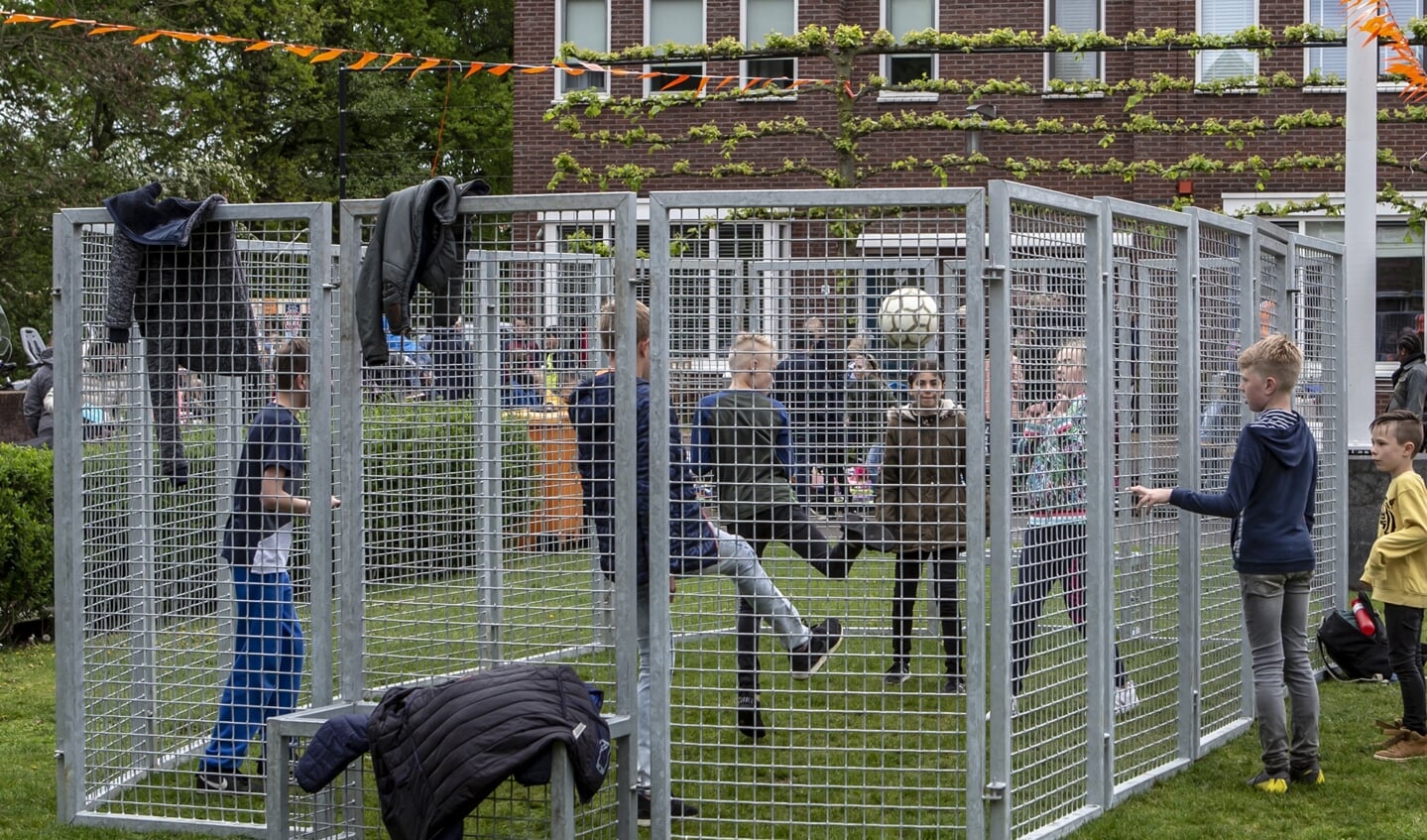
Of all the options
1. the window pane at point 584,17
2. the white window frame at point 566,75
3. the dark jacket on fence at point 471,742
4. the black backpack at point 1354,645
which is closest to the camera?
the dark jacket on fence at point 471,742

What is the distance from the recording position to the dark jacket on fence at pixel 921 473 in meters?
5.95

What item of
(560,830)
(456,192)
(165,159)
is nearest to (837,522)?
(560,830)

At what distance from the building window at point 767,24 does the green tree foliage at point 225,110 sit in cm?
467

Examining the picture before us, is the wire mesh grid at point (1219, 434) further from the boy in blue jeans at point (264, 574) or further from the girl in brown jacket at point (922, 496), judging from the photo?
the boy in blue jeans at point (264, 574)

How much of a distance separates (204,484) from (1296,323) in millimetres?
5947

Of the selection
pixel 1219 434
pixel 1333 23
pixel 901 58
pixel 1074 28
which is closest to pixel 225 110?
pixel 901 58

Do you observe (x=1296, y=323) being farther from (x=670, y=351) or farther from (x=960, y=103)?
(x=960, y=103)

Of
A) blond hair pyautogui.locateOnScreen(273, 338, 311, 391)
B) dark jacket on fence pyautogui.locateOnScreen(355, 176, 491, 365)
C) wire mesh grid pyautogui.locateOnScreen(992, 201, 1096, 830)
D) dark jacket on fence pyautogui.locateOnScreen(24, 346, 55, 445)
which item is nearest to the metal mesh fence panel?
wire mesh grid pyautogui.locateOnScreen(992, 201, 1096, 830)

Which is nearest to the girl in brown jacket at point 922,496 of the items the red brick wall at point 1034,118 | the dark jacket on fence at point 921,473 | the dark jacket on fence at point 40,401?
the dark jacket on fence at point 921,473

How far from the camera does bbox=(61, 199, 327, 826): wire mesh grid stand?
264 inches

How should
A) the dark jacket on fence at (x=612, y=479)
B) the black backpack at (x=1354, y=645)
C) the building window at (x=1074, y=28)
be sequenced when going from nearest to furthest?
the dark jacket on fence at (x=612, y=479) < the black backpack at (x=1354, y=645) < the building window at (x=1074, y=28)

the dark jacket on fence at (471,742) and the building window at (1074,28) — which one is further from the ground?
the building window at (1074,28)

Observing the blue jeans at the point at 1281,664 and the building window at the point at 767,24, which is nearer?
the blue jeans at the point at 1281,664

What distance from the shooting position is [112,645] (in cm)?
687
